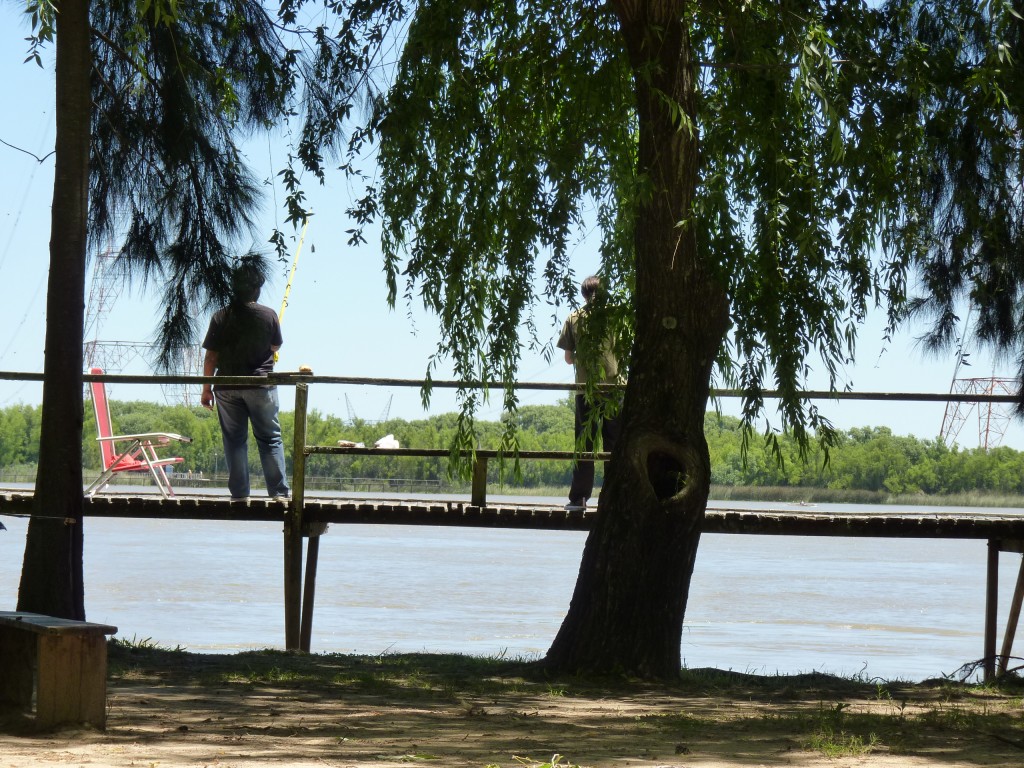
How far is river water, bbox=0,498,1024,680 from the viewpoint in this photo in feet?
44.3

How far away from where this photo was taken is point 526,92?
703cm

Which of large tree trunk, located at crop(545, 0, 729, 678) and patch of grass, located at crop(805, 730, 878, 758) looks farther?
large tree trunk, located at crop(545, 0, 729, 678)

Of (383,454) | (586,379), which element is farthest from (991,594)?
(383,454)

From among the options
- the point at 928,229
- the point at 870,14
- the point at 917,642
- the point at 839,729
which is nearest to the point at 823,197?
the point at 870,14

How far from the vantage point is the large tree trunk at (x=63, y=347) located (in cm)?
680

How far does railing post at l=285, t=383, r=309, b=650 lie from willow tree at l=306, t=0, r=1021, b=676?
2.43m

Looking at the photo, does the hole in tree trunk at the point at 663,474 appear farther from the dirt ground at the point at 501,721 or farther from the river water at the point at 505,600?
the river water at the point at 505,600

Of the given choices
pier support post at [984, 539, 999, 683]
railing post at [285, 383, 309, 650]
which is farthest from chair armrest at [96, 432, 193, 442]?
pier support post at [984, 539, 999, 683]

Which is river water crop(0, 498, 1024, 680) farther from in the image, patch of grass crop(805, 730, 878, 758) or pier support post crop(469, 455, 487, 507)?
patch of grass crop(805, 730, 878, 758)

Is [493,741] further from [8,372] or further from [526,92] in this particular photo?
[8,372]

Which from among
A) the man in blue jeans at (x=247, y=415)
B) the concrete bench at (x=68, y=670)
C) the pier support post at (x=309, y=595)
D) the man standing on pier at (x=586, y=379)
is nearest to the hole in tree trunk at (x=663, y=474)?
the man standing on pier at (x=586, y=379)

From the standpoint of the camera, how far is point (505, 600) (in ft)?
60.7

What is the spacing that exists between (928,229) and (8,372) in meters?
6.42

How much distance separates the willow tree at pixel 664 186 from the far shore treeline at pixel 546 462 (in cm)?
221
